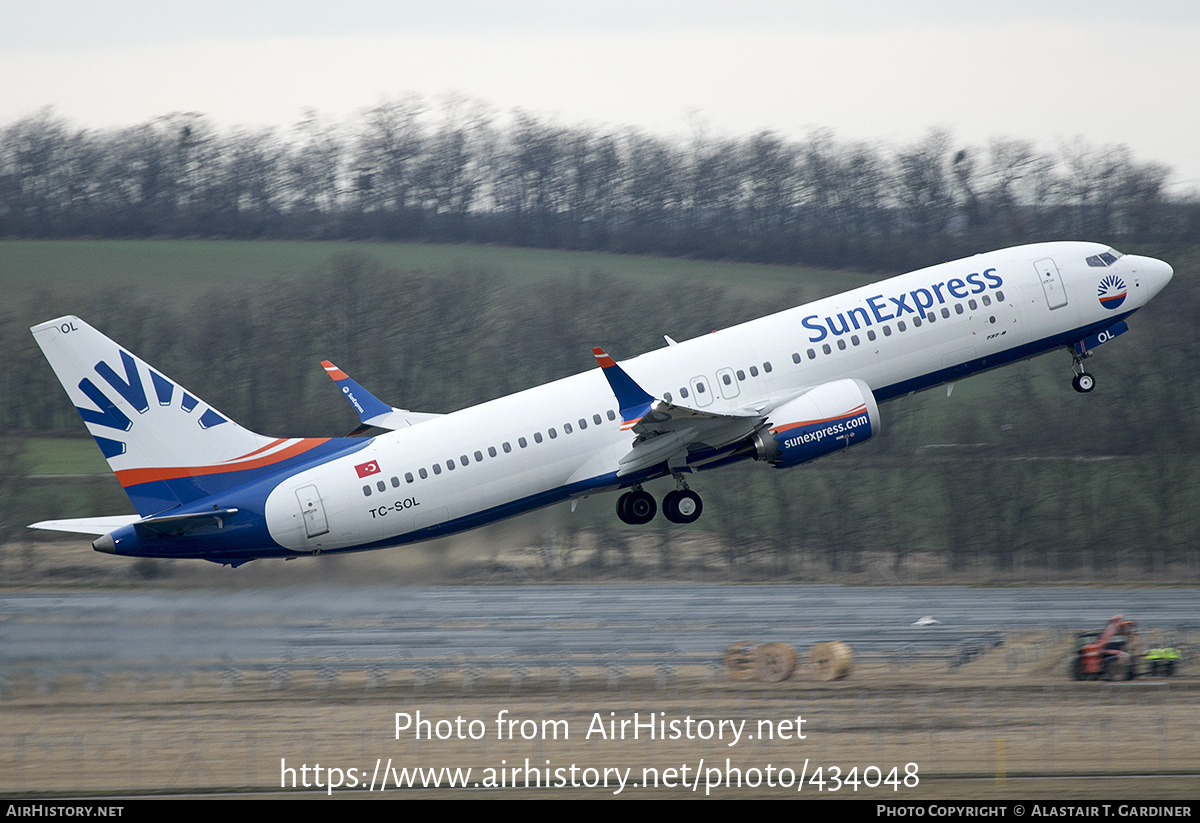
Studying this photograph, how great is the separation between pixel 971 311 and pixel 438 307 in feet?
188

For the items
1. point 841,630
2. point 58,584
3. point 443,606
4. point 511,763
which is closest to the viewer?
point 511,763

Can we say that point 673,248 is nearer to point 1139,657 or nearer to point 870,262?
point 870,262

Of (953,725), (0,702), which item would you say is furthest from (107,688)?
(953,725)

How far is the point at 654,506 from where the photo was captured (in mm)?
40281

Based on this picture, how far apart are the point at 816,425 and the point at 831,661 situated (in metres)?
8.98

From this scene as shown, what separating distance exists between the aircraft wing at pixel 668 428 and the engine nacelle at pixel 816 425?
668 mm

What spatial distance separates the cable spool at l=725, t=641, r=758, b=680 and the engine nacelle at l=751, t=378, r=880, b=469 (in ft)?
25.8

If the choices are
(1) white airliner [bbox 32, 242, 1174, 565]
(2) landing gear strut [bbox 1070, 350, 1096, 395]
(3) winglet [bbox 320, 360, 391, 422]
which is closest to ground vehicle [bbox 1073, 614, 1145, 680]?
(2) landing gear strut [bbox 1070, 350, 1096, 395]

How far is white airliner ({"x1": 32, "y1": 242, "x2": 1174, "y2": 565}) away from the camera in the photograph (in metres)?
35.9

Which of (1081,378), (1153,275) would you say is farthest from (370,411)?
(1153,275)

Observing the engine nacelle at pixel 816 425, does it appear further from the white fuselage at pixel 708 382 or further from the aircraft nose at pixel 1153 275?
the aircraft nose at pixel 1153 275

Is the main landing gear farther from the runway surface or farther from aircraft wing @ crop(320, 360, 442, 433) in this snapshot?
the runway surface

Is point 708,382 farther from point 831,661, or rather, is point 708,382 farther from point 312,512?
point 312,512
